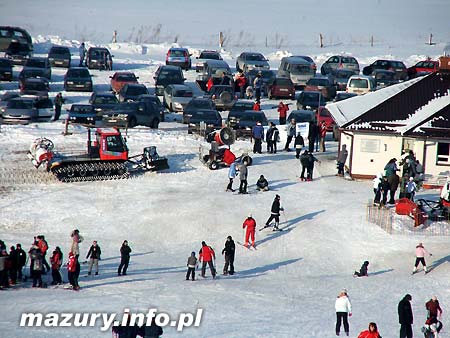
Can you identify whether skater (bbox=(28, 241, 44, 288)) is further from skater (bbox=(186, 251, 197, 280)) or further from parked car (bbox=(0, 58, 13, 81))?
parked car (bbox=(0, 58, 13, 81))

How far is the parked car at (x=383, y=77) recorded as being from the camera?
5419 cm

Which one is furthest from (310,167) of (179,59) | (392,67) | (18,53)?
(18,53)

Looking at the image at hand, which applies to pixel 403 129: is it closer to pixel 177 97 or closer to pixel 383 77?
pixel 177 97

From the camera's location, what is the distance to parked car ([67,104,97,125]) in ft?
143

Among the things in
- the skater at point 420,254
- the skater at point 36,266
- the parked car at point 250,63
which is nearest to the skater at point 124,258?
the skater at point 36,266

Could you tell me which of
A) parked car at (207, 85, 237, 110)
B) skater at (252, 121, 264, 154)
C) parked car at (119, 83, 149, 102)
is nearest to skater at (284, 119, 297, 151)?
skater at (252, 121, 264, 154)

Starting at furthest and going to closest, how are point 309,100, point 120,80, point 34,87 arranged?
point 120,80
point 34,87
point 309,100

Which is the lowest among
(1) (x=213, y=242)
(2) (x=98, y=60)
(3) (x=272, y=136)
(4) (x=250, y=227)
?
(1) (x=213, y=242)

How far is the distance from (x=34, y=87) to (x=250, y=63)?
550 inches

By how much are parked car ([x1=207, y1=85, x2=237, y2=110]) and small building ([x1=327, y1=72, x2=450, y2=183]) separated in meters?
10.4

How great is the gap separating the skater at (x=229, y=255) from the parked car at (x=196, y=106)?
17498 millimetres

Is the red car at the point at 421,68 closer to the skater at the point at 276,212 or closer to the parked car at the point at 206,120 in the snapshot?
the parked car at the point at 206,120

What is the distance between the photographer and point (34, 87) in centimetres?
4925

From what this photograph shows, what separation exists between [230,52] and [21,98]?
2593 centimetres
